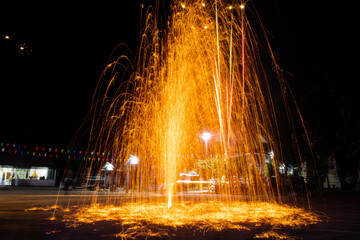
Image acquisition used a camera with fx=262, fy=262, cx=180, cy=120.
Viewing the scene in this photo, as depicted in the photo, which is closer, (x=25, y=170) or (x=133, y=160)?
(x=133, y=160)

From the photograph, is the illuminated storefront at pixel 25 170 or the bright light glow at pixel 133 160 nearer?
the bright light glow at pixel 133 160

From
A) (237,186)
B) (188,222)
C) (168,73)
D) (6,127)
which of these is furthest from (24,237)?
(6,127)

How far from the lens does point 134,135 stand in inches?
925

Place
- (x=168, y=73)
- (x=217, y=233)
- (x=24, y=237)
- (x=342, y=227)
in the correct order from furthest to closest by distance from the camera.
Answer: (x=168, y=73) < (x=342, y=227) < (x=217, y=233) < (x=24, y=237)

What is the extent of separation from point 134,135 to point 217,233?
684 inches

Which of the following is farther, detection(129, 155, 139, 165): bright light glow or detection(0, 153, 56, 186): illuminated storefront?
detection(0, 153, 56, 186): illuminated storefront

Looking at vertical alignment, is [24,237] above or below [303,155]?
below

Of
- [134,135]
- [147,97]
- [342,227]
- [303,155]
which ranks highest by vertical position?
[147,97]

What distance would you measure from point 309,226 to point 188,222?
3.70m

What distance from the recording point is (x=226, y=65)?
16.2m

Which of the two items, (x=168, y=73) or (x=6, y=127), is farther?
(x=6, y=127)

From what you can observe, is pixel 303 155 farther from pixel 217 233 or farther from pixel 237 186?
pixel 217 233

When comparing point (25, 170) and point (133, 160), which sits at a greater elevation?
point (133, 160)

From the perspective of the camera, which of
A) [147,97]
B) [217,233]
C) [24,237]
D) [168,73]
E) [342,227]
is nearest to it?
[24,237]
